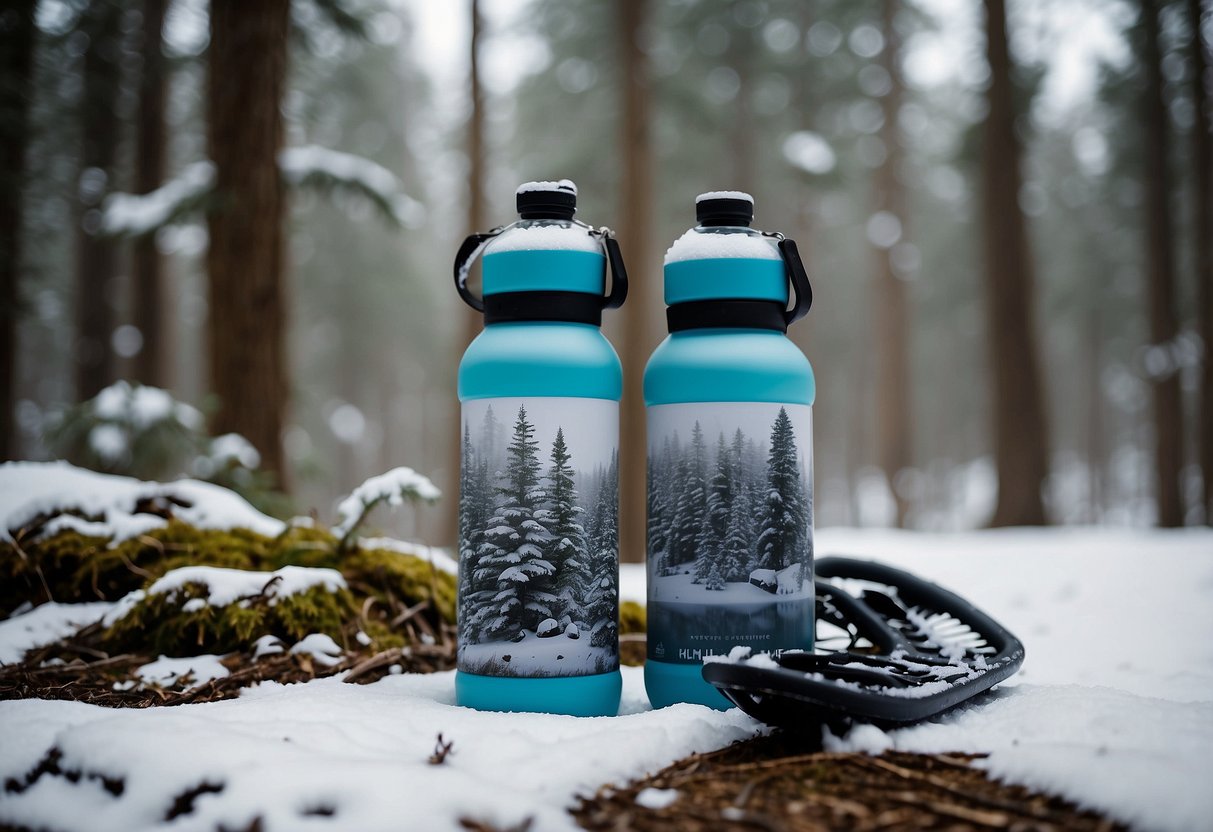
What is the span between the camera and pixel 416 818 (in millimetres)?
1422

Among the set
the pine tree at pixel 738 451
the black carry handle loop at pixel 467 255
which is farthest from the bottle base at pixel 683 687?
the black carry handle loop at pixel 467 255

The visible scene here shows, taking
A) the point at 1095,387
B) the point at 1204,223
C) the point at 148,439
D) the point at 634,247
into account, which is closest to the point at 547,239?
the point at 148,439

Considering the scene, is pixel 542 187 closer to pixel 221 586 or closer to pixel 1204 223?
pixel 221 586

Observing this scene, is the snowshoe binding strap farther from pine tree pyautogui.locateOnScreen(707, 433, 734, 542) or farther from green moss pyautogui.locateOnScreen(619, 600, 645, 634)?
green moss pyautogui.locateOnScreen(619, 600, 645, 634)

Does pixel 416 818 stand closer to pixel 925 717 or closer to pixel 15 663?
pixel 925 717

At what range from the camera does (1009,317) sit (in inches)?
395

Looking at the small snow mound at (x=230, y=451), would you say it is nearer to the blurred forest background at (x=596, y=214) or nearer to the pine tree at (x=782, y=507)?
the blurred forest background at (x=596, y=214)

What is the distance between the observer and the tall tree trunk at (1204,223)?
13.4 metres

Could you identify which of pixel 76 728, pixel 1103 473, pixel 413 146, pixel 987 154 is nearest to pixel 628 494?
pixel 987 154

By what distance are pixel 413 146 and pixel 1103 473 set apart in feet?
76.7

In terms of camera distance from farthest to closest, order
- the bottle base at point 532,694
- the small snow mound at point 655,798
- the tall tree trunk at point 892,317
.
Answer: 1. the tall tree trunk at point 892,317
2. the bottle base at point 532,694
3. the small snow mound at point 655,798

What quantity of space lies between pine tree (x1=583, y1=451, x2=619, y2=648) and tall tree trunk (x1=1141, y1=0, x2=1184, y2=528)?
14.3 m

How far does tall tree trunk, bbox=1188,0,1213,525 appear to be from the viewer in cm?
1345

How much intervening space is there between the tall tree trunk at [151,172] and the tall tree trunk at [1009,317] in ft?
36.7
